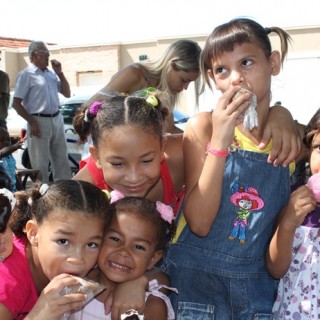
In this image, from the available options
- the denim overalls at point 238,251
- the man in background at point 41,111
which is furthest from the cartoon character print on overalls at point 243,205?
the man in background at point 41,111

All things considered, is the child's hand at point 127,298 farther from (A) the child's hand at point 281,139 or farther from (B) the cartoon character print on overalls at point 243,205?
(A) the child's hand at point 281,139

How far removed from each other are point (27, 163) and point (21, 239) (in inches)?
293

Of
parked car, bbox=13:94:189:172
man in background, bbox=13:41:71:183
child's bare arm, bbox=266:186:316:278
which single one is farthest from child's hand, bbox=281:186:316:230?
parked car, bbox=13:94:189:172

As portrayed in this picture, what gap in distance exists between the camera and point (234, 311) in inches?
80.0

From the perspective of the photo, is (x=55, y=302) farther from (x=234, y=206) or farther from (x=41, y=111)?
(x=41, y=111)

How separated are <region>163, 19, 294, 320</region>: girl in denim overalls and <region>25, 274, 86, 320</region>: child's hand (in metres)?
0.51

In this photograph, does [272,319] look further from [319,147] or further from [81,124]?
[81,124]

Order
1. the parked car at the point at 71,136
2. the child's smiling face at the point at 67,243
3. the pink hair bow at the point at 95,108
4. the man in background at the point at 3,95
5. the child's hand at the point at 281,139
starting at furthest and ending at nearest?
the parked car at the point at 71,136
the man in background at the point at 3,95
the pink hair bow at the point at 95,108
the child's hand at the point at 281,139
the child's smiling face at the point at 67,243

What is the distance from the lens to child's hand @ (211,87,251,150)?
1908 millimetres

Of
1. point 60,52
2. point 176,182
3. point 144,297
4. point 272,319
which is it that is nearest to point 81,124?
point 176,182

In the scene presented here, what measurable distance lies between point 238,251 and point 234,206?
0.61 ft

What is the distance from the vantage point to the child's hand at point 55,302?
1726 mm

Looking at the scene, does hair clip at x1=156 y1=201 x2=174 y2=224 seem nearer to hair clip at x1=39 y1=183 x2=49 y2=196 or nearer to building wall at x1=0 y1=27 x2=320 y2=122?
hair clip at x1=39 y1=183 x2=49 y2=196

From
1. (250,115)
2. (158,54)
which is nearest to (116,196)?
(250,115)
